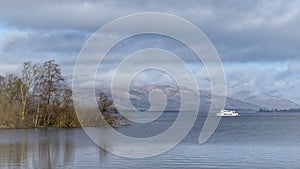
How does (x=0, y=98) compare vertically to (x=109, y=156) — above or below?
above

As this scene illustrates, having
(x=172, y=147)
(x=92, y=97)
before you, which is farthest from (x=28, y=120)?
(x=172, y=147)

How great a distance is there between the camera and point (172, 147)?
56.8 metres

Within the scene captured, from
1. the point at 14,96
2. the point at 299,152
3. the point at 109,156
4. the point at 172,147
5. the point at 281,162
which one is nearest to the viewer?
the point at 281,162

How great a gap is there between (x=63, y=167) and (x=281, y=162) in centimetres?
1688

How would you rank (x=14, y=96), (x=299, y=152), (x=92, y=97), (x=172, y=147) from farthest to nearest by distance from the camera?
(x=14, y=96)
(x=92, y=97)
(x=172, y=147)
(x=299, y=152)

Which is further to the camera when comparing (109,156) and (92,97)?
(92,97)

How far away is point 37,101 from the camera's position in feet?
352

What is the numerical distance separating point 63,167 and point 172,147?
18.5 metres

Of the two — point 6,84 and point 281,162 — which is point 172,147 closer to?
point 281,162

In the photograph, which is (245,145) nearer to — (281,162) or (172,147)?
(172,147)

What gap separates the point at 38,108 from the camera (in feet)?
354

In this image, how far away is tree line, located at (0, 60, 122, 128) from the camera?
105312 mm

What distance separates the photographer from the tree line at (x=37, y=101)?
10531 cm

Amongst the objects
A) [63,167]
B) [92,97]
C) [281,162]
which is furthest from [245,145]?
[92,97]
